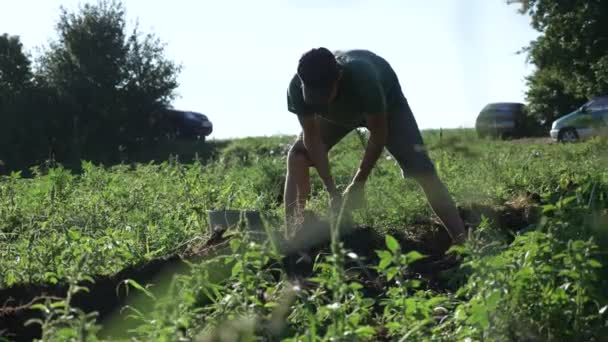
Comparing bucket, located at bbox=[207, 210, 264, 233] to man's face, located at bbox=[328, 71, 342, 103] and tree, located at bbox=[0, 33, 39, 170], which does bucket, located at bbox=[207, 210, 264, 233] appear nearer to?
man's face, located at bbox=[328, 71, 342, 103]

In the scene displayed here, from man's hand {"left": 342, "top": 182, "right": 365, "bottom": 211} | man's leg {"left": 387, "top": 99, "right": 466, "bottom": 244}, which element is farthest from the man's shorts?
man's hand {"left": 342, "top": 182, "right": 365, "bottom": 211}

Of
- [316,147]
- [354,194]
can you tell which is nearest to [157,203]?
[316,147]

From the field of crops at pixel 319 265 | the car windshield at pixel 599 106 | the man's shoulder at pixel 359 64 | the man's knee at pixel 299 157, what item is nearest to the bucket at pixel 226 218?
the field of crops at pixel 319 265

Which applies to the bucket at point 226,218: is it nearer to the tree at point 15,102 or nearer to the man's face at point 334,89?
the man's face at point 334,89

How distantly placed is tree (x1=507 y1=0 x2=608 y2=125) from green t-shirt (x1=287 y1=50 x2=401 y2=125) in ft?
78.8

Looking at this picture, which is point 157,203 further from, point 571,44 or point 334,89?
point 571,44

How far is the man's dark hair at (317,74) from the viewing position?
5.70m

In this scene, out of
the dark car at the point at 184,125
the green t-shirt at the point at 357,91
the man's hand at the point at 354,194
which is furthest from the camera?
the dark car at the point at 184,125

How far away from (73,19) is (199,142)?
6223mm

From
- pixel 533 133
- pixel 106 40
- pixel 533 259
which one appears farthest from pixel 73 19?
pixel 533 259

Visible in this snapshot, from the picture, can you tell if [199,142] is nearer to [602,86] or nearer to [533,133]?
[533,133]

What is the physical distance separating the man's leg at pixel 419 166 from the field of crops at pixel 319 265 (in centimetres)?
23

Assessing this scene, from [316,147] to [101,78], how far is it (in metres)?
30.8

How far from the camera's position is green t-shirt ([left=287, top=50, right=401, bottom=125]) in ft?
19.7
